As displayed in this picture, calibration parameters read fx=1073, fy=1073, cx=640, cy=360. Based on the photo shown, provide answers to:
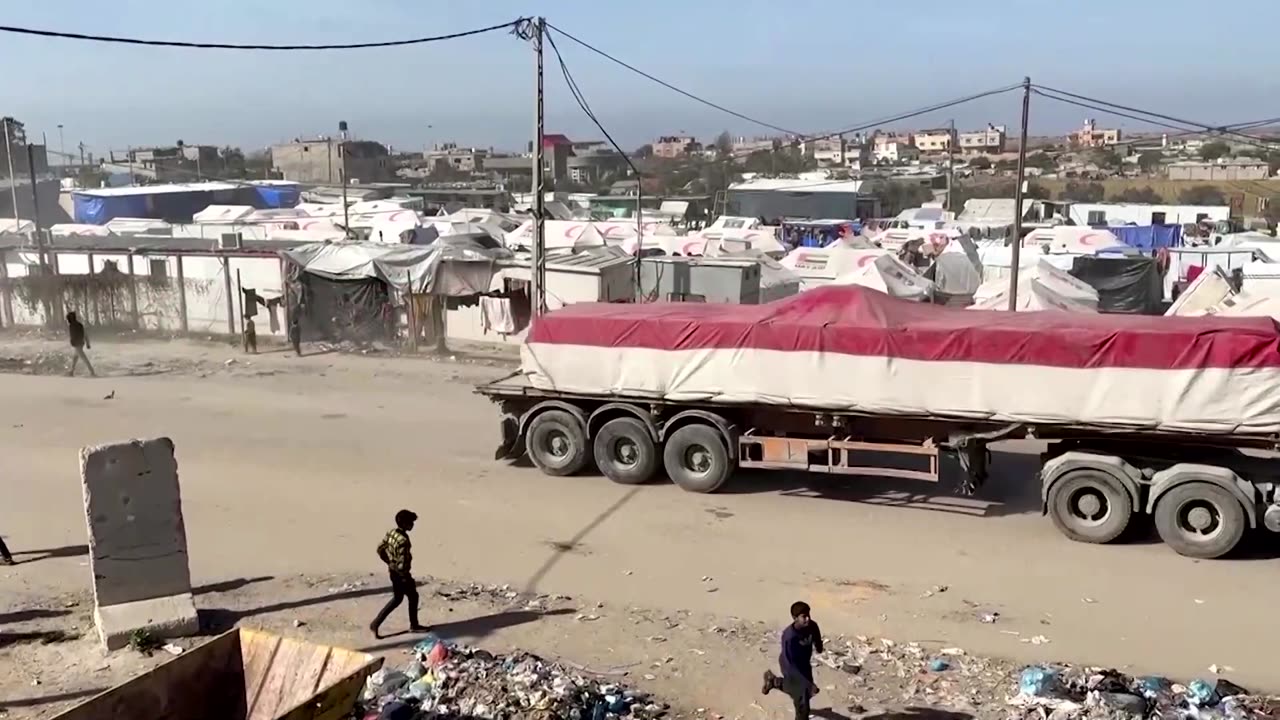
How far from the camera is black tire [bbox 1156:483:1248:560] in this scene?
11.1 meters

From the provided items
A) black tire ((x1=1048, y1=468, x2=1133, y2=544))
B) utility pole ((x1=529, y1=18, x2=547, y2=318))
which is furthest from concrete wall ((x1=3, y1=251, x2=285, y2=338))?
black tire ((x1=1048, y1=468, x2=1133, y2=544))

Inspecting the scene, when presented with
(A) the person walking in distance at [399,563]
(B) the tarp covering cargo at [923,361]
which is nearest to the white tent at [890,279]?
(B) the tarp covering cargo at [923,361]

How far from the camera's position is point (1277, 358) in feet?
35.7

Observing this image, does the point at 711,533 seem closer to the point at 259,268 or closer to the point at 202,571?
the point at 202,571

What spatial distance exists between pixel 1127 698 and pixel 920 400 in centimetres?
508

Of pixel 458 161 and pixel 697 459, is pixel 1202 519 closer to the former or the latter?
pixel 697 459

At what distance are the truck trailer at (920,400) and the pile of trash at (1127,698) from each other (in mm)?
3474

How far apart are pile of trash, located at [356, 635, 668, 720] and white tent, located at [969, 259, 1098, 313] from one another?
666 inches

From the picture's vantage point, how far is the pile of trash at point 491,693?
795 centimetres

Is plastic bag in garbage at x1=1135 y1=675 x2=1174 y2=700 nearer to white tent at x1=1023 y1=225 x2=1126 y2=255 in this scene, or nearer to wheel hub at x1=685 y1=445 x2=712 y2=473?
wheel hub at x1=685 y1=445 x2=712 y2=473

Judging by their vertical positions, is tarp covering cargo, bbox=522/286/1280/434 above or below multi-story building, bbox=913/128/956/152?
below

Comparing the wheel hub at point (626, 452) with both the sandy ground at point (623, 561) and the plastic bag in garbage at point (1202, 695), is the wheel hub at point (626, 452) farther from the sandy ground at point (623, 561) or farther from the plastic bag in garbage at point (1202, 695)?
the plastic bag in garbage at point (1202, 695)

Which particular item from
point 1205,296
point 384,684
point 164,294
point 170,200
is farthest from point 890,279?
point 170,200

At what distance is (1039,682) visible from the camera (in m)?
8.16
